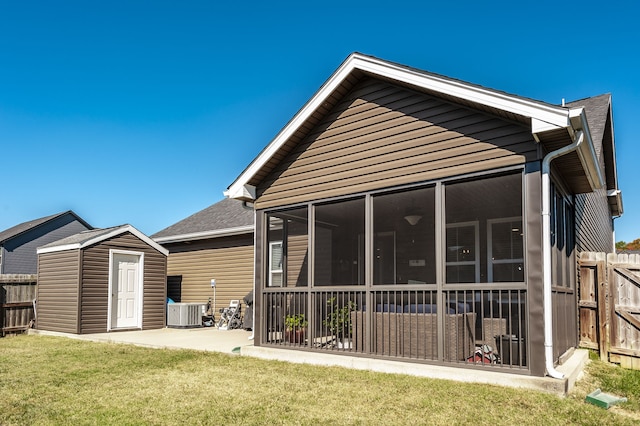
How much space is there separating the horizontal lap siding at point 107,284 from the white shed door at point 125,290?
220 mm

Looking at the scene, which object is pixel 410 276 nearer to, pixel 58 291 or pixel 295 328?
pixel 295 328

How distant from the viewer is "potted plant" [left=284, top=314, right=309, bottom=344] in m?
7.61

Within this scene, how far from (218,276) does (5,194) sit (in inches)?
969

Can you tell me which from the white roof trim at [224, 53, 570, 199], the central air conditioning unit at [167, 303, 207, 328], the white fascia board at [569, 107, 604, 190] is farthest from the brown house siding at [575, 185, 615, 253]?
the central air conditioning unit at [167, 303, 207, 328]

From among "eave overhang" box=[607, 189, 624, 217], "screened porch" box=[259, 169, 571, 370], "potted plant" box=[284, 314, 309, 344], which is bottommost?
"potted plant" box=[284, 314, 309, 344]

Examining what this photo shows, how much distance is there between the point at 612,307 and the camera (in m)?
7.10

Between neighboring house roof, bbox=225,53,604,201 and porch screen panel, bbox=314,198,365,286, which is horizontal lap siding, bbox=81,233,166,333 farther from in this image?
neighboring house roof, bbox=225,53,604,201

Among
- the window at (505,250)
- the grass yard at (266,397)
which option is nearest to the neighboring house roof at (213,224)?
the window at (505,250)

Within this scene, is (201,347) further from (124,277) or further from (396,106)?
(396,106)

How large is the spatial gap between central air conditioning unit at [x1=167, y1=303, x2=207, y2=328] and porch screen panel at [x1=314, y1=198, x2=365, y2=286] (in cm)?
387

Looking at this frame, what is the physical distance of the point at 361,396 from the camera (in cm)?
502

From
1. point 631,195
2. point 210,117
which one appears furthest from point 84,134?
point 631,195

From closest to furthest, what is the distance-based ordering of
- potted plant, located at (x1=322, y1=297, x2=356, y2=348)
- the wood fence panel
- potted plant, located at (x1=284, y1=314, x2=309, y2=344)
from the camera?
potted plant, located at (x1=322, y1=297, x2=356, y2=348) < the wood fence panel < potted plant, located at (x1=284, y1=314, x2=309, y2=344)

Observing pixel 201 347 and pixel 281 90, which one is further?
pixel 281 90
